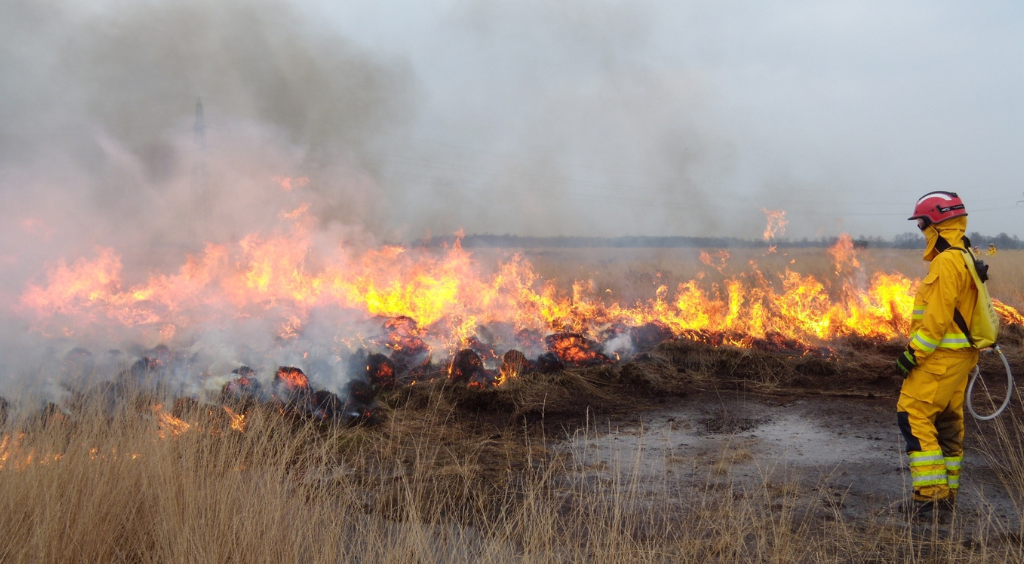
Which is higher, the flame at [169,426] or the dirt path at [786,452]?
the flame at [169,426]

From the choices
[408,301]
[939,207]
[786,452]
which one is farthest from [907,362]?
[408,301]

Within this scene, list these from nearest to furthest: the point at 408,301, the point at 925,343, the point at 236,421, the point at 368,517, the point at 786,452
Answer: the point at 368,517 < the point at 925,343 < the point at 236,421 < the point at 786,452 < the point at 408,301

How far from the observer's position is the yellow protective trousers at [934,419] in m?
4.43

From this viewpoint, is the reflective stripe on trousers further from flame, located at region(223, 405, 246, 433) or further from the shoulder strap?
flame, located at region(223, 405, 246, 433)

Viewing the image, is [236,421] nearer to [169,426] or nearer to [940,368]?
[169,426]

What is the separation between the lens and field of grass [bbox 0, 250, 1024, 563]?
10.5 ft

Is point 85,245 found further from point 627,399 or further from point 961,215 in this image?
point 961,215

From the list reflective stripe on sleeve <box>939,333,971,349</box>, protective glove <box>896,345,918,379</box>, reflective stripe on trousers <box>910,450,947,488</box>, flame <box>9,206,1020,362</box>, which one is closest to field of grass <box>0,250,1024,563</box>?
reflective stripe on trousers <box>910,450,947,488</box>

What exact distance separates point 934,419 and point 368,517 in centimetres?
440

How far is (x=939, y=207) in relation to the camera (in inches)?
185

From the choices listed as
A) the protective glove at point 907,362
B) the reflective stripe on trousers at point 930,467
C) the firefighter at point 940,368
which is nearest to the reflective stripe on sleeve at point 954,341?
the firefighter at point 940,368

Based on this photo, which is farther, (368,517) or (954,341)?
(954,341)

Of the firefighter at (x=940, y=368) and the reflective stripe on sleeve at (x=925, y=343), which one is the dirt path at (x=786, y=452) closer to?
the firefighter at (x=940, y=368)

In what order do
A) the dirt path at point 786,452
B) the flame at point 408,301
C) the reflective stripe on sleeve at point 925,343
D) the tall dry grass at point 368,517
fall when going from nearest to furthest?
the tall dry grass at point 368,517, the reflective stripe on sleeve at point 925,343, the dirt path at point 786,452, the flame at point 408,301
